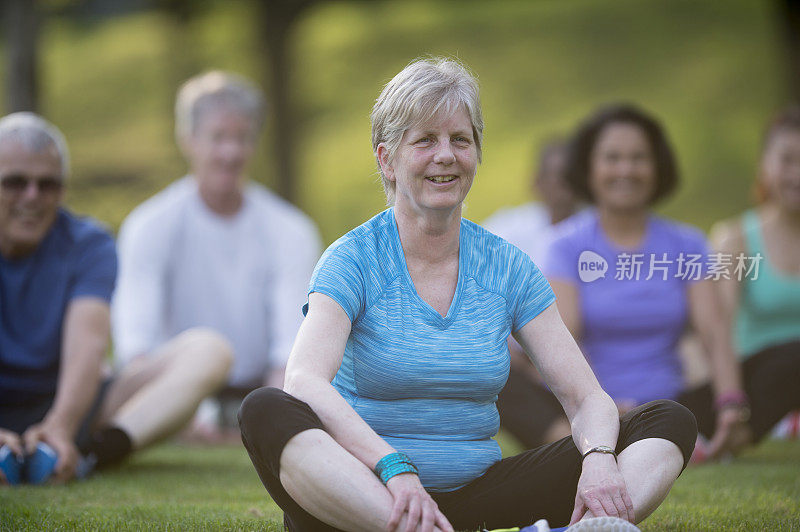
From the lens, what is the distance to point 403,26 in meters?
14.0

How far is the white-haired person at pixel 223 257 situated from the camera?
5.58m

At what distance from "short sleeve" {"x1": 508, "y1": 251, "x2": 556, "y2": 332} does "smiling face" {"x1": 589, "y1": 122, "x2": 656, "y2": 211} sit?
6.86 ft

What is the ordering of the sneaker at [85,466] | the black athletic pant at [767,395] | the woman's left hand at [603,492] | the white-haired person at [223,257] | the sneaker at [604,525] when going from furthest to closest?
the white-haired person at [223,257]
the black athletic pant at [767,395]
the sneaker at [85,466]
the woman's left hand at [603,492]
the sneaker at [604,525]

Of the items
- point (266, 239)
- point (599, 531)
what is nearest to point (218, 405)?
point (266, 239)

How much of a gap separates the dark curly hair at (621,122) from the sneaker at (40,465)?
267 cm

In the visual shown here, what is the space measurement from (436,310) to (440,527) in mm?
597

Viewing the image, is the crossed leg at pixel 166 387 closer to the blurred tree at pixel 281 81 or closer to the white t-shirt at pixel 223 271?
the white t-shirt at pixel 223 271

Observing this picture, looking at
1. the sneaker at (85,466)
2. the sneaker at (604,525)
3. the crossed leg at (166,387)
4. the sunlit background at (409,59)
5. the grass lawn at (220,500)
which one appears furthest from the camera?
the sunlit background at (409,59)

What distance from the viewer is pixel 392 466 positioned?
231 cm

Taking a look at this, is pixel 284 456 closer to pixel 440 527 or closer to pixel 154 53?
pixel 440 527

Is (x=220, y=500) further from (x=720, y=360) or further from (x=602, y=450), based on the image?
(x=720, y=360)

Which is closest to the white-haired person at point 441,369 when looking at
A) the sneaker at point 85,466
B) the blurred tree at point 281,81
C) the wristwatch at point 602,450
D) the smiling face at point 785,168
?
the wristwatch at point 602,450

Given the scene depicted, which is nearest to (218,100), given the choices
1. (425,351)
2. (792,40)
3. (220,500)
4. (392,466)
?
(220,500)

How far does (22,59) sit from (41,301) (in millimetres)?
4662
